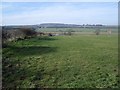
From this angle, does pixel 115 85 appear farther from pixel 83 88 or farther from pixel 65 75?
pixel 65 75

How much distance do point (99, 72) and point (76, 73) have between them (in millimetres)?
983

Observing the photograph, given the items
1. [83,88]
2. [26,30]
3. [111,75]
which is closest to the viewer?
[83,88]

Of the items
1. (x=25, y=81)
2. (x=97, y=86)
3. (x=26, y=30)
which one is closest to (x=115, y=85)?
(x=97, y=86)

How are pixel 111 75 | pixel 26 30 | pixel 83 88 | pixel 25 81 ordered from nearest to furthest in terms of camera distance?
1. pixel 83 88
2. pixel 25 81
3. pixel 111 75
4. pixel 26 30

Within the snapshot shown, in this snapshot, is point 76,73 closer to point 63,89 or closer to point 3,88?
point 63,89

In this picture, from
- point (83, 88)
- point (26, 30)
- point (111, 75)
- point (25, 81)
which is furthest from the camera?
point (26, 30)

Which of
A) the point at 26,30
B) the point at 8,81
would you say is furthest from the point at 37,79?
the point at 26,30

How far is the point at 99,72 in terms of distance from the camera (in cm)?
980

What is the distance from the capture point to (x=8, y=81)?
28.2ft

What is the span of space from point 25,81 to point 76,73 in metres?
2.29

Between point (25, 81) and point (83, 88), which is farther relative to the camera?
point (25, 81)

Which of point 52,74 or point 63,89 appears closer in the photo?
point 63,89

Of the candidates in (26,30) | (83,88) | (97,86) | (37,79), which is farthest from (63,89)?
(26,30)

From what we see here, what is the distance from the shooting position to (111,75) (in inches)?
364
